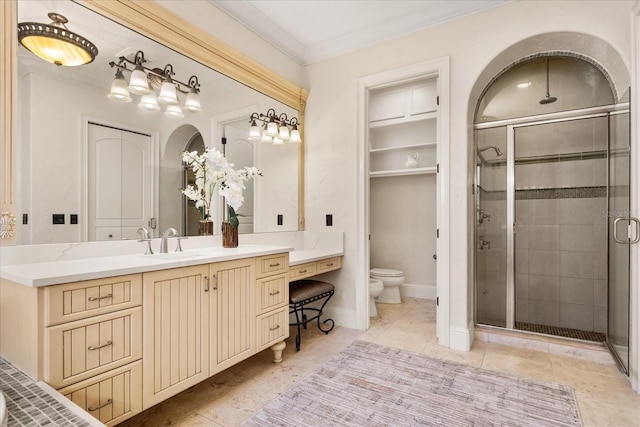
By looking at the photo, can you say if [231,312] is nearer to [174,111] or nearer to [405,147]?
[174,111]

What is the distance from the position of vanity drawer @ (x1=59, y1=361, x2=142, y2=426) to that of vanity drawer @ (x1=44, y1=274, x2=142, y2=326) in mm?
272

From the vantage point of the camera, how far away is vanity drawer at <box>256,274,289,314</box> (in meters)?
2.16

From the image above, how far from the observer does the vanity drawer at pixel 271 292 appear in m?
2.16

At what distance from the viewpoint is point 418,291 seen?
13.7 ft

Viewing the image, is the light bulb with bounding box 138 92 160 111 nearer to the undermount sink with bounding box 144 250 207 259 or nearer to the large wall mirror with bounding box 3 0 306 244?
the large wall mirror with bounding box 3 0 306 244

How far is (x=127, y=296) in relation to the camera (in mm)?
1425

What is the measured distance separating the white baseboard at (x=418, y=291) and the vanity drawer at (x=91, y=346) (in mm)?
3420

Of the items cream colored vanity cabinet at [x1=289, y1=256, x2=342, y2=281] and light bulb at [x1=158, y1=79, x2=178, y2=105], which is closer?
light bulb at [x1=158, y1=79, x2=178, y2=105]

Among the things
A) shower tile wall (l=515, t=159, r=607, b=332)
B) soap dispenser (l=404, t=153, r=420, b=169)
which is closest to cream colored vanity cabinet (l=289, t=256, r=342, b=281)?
soap dispenser (l=404, t=153, r=420, b=169)

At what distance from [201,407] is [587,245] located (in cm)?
336

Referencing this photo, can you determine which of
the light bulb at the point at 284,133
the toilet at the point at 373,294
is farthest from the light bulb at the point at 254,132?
the toilet at the point at 373,294

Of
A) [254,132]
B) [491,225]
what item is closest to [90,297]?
[254,132]

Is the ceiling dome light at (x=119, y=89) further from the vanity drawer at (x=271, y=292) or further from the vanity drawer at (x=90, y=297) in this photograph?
the vanity drawer at (x=271, y=292)

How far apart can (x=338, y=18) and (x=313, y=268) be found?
219 centimetres
